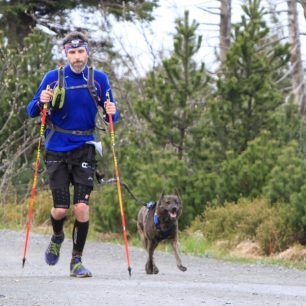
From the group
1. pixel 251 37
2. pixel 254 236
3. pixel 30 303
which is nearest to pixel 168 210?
pixel 30 303

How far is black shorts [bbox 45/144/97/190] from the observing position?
1008 cm

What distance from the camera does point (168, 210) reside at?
480 inches

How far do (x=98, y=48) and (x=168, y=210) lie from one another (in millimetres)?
17824

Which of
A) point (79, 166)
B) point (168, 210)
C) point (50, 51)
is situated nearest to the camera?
point (79, 166)

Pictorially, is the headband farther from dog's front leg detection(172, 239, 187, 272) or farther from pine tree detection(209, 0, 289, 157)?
pine tree detection(209, 0, 289, 157)

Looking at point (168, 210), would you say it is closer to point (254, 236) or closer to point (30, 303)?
point (30, 303)

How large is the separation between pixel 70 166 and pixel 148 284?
4.50 ft

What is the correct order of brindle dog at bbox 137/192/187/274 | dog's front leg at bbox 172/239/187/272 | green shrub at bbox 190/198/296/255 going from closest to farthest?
dog's front leg at bbox 172/239/187/272 < brindle dog at bbox 137/192/187/274 < green shrub at bbox 190/198/296/255

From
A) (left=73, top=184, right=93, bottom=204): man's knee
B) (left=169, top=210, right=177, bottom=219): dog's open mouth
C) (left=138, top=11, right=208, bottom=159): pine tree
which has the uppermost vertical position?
(left=138, top=11, right=208, bottom=159): pine tree

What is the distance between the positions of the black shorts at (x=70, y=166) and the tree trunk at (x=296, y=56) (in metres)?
18.7

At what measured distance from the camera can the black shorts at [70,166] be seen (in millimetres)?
10078

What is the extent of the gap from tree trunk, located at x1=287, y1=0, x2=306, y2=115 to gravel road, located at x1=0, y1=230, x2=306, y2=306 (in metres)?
14.0

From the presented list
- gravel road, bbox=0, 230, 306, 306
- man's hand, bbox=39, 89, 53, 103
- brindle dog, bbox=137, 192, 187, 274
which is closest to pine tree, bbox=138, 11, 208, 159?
gravel road, bbox=0, 230, 306, 306

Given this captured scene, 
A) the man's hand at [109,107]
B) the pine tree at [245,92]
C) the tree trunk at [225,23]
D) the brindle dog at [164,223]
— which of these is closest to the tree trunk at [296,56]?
the tree trunk at [225,23]
